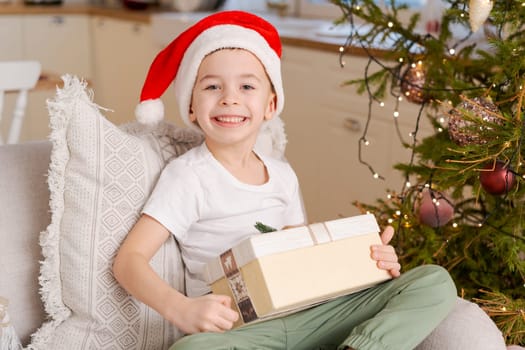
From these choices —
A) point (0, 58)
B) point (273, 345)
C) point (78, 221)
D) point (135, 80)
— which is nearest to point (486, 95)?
point (273, 345)

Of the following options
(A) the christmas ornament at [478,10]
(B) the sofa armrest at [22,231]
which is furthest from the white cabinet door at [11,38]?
(A) the christmas ornament at [478,10]

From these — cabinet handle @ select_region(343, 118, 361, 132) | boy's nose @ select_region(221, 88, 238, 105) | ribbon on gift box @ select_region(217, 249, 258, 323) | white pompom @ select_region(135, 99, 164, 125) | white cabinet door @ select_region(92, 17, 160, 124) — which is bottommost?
white cabinet door @ select_region(92, 17, 160, 124)

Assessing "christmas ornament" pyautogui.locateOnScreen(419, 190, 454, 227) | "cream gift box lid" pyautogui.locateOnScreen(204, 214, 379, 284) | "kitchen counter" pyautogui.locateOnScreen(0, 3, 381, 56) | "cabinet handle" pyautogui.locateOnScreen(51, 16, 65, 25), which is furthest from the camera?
"cabinet handle" pyautogui.locateOnScreen(51, 16, 65, 25)

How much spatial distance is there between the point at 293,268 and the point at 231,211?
30 cm

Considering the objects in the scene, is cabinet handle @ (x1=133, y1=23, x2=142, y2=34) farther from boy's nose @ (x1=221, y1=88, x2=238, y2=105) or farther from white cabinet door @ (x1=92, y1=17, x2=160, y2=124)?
boy's nose @ (x1=221, y1=88, x2=238, y2=105)

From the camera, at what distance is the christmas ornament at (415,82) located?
1.77 metres

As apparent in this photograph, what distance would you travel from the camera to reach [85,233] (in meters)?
1.32

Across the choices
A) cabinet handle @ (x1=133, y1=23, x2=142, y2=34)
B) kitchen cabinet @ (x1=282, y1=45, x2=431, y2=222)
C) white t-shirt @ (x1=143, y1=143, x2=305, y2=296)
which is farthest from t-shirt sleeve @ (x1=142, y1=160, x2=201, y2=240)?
cabinet handle @ (x1=133, y1=23, x2=142, y2=34)

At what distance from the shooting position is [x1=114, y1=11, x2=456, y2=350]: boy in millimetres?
1208

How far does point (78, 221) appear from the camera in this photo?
1.32 m

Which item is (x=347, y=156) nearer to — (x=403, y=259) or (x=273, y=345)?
(x=403, y=259)

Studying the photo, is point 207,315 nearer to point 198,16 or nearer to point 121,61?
point 198,16

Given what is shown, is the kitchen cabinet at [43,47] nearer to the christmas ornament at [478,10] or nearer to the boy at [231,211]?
the boy at [231,211]

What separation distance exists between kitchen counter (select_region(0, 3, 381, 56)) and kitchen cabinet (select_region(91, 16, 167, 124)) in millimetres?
52
